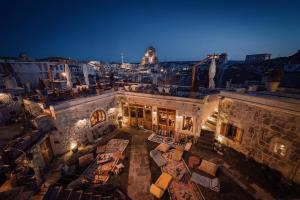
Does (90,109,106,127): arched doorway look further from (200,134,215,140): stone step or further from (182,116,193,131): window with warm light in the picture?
(200,134,215,140): stone step

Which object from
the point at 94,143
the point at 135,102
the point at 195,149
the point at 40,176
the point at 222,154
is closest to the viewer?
the point at 40,176

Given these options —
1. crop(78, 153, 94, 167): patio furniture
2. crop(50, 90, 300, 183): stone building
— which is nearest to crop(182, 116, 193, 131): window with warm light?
crop(50, 90, 300, 183): stone building

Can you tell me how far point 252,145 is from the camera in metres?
9.74

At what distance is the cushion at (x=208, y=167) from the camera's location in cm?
918

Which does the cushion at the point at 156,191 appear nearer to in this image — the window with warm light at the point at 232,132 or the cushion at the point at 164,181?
the cushion at the point at 164,181

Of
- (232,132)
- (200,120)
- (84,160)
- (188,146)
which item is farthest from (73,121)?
(232,132)

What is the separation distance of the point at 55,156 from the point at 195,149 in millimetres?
11938

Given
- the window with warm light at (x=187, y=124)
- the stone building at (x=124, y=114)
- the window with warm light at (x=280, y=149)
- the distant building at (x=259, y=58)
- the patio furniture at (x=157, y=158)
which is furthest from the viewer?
the distant building at (x=259, y=58)

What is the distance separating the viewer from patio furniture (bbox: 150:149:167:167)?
10.2 metres

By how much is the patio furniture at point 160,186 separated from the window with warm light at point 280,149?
23.0 ft

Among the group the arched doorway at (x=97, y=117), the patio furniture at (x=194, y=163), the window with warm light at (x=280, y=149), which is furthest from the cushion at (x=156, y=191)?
the arched doorway at (x=97, y=117)

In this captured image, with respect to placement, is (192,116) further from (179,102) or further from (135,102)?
(135,102)

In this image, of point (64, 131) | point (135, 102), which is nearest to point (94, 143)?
point (64, 131)

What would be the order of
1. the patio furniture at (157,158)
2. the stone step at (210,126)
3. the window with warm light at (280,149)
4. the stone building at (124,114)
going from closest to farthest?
the window with warm light at (280,149)
the patio furniture at (157,158)
the stone building at (124,114)
the stone step at (210,126)
